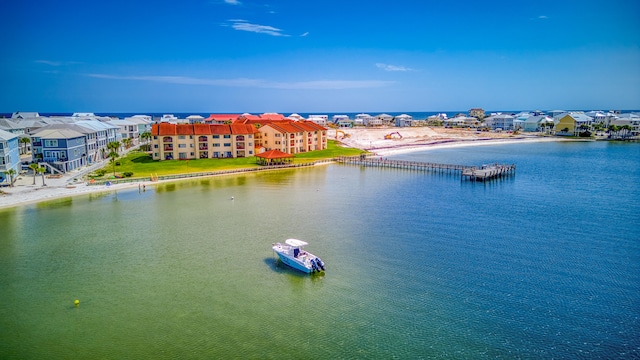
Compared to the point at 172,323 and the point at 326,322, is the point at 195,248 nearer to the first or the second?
the point at 172,323

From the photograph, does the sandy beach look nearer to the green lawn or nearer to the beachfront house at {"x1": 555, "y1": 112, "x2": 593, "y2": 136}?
the green lawn

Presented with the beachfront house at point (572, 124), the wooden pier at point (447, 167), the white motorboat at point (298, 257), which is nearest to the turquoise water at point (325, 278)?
the white motorboat at point (298, 257)

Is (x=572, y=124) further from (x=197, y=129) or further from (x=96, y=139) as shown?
(x=96, y=139)

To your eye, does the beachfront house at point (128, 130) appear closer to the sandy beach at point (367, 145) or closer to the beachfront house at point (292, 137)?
the sandy beach at point (367, 145)

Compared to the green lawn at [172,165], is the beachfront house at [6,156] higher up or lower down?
higher up

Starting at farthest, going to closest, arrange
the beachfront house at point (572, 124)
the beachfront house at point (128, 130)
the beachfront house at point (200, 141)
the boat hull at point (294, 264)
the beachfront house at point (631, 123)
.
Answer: the beachfront house at point (631, 123)
the beachfront house at point (572, 124)
the beachfront house at point (128, 130)
the beachfront house at point (200, 141)
the boat hull at point (294, 264)

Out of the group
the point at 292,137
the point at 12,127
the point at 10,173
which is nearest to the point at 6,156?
the point at 10,173

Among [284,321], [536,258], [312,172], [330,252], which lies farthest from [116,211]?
[536,258]
